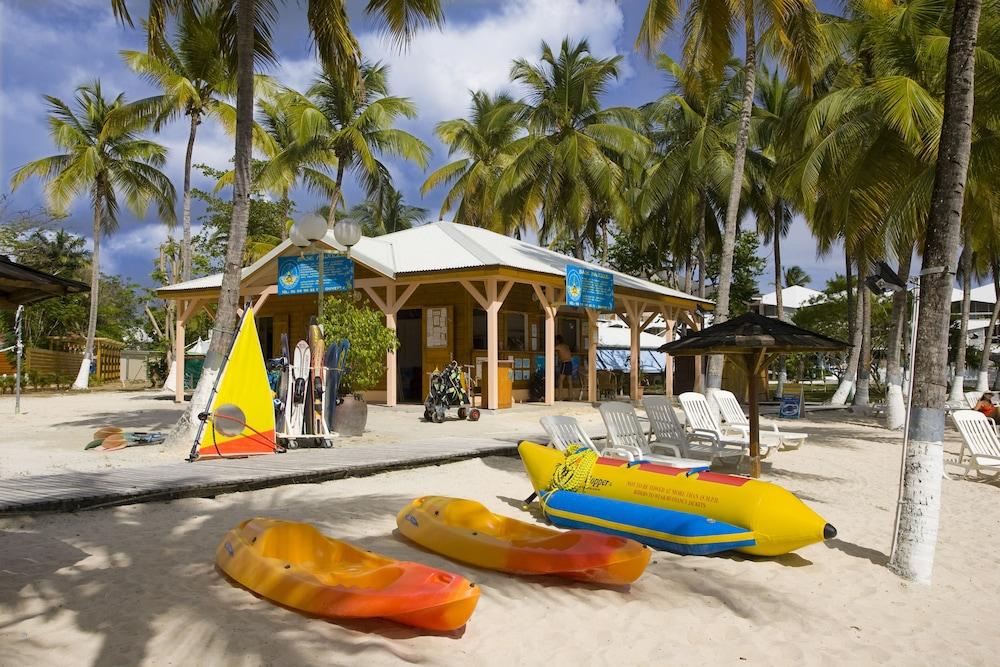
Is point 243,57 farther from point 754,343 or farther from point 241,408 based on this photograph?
point 754,343

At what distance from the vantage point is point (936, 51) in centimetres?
1333

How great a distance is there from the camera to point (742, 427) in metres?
11.1

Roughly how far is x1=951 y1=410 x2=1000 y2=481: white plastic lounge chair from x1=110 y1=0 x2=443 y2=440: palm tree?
31.8ft

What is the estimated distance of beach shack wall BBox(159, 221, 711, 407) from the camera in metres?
16.1

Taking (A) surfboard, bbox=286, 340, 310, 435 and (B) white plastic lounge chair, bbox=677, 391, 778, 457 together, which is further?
(A) surfboard, bbox=286, 340, 310, 435

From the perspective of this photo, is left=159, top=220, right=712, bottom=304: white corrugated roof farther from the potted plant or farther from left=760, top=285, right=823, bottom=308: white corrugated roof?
left=760, top=285, right=823, bottom=308: white corrugated roof

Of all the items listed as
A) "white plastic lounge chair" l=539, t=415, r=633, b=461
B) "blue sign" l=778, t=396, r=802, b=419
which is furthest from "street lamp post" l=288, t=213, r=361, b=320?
"blue sign" l=778, t=396, r=802, b=419

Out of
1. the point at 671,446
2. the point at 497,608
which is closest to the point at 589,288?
the point at 671,446

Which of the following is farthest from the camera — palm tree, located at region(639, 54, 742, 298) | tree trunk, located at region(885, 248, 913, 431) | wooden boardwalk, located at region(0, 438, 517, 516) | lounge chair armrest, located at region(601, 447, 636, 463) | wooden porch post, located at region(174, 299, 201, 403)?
palm tree, located at region(639, 54, 742, 298)

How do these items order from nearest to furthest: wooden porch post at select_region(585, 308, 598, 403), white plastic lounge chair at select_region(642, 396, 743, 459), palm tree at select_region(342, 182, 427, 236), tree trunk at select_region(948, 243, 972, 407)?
white plastic lounge chair at select_region(642, 396, 743, 459) → wooden porch post at select_region(585, 308, 598, 403) → tree trunk at select_region(948, 243, 972, 407) → palm tree at select_region(342, 182, 427, 236)

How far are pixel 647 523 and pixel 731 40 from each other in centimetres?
1232

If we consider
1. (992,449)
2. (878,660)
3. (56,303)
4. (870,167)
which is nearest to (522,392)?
(870,167)

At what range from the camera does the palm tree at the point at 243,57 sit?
10438 millimetres

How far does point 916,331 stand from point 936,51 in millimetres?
10288
